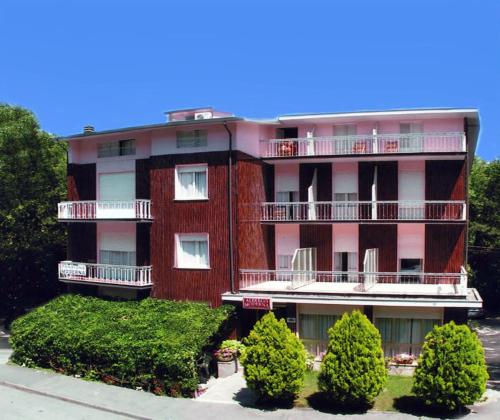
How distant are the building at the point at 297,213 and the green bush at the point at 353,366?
4.28 metres

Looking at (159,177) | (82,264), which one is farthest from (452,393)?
(82,264)

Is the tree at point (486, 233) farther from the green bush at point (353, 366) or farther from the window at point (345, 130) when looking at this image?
the green bush at point (353, 366)

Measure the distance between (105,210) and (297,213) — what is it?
9.31 metres

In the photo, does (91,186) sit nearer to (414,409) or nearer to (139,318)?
(139,318)

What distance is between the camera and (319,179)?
88.6 feet

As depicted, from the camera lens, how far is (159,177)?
86.1 feet

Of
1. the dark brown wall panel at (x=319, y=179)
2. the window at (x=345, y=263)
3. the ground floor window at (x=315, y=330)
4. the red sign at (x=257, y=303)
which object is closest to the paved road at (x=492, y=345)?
the ground floor window at (x=315, y=330)

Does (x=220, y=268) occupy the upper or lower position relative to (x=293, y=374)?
upper

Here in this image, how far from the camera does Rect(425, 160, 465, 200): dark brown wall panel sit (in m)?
25.4

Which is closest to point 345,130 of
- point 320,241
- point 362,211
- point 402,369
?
point 362,211

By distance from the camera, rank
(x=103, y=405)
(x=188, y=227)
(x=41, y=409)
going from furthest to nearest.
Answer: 1. (x=188, y=227)
2. (x=103, y=405)
3. (x=41, y=409)

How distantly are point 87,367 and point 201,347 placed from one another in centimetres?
488

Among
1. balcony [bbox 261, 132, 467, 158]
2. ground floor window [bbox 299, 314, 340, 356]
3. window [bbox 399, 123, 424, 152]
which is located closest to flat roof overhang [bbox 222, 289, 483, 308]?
ground floor window [bbox 299, 314, 340, 356]

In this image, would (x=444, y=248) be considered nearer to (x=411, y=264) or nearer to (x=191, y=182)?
(x=411, y=264)
